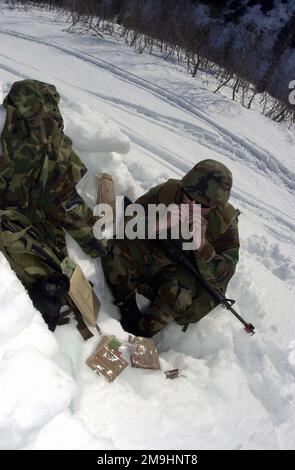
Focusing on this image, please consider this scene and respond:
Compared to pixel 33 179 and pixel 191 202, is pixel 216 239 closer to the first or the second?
pixel 191 202

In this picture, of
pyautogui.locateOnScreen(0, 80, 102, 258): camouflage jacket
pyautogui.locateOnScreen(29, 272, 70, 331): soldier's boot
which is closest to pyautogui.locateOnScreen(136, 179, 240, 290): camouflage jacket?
pyautogui.locateOnScreen(0, 80, 102, 258): camouflage jacket

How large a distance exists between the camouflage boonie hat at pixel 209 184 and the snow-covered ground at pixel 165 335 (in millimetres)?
751

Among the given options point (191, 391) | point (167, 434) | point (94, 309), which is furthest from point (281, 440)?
point (94, 309)

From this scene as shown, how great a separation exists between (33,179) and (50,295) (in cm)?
67

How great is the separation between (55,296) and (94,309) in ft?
1.24

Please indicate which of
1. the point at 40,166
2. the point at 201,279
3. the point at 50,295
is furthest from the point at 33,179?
the point at 201,279

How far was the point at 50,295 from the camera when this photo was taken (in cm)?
212

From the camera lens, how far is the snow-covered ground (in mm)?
1491

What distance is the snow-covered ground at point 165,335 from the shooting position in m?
1.49

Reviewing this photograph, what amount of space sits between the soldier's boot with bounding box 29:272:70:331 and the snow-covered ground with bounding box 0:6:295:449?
0.29 feet

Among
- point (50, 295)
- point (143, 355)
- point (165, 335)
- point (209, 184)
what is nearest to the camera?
point (50, 295)

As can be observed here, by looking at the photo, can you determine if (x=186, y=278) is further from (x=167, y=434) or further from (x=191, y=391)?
(x=167, y=434)

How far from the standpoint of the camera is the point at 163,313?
272cm

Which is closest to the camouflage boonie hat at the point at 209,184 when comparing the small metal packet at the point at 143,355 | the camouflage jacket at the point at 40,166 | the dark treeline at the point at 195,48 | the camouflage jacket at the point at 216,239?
the camouflage jacket at the point at 216,239
